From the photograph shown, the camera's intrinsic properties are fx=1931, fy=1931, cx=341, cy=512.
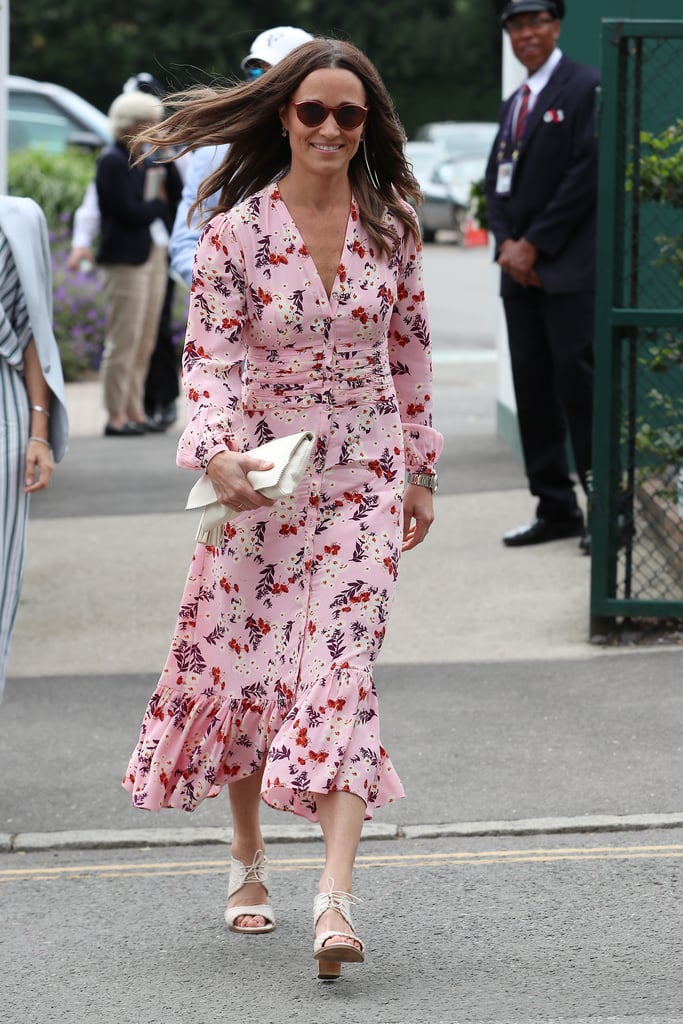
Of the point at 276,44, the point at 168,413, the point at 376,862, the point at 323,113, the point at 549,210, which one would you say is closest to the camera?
the point at 323,113

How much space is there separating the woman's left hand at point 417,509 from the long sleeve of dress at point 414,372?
2.0 inches

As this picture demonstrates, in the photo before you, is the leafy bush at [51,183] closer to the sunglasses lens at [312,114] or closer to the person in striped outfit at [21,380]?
the person in striped outfit at [21,380]

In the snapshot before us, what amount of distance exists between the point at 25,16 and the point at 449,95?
12.0 metres

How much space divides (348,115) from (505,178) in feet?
14.4

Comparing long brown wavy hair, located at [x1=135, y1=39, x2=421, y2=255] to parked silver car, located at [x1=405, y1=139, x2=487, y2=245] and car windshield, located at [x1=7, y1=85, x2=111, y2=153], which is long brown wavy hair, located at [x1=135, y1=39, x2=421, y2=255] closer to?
car windshield, located at [x1=7, y1=85, x2=111, y2=153]

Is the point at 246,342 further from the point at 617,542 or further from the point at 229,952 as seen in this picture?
the point at 617,542

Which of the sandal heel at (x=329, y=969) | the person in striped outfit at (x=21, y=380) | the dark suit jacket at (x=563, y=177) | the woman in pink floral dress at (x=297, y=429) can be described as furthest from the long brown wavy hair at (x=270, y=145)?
the dark suit jacket at (x=563, y=177)

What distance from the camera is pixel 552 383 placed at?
873 centimetres

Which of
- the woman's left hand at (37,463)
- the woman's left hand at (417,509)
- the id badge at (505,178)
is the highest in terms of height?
the id badge at (505,178)

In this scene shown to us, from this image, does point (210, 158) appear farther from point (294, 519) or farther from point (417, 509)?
point (294, 519)

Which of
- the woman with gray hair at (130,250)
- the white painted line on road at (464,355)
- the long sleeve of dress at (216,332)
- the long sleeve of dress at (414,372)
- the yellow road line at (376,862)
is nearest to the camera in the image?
the long sleeve of dress at (216,332)

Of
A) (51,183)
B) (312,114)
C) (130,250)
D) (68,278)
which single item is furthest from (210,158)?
(51,183)

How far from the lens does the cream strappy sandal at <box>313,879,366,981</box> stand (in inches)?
155

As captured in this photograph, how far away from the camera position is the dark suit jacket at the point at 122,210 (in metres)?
12.1
